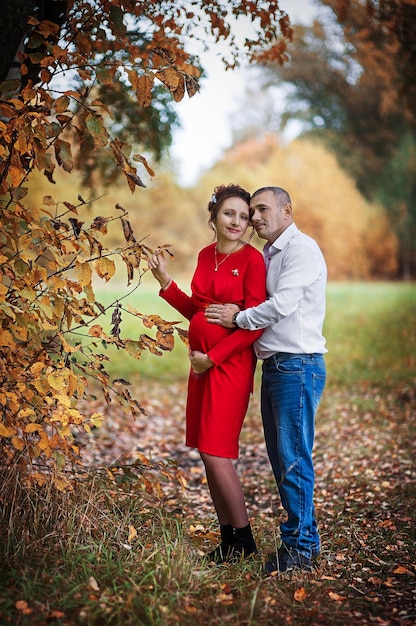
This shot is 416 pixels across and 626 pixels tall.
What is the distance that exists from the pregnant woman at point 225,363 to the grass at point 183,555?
0.28m

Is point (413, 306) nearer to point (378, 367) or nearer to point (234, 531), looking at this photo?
point (378, 367)

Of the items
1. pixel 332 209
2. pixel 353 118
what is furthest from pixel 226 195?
pixel 353 118

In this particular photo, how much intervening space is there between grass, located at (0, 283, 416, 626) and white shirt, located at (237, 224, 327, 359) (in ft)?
3.54

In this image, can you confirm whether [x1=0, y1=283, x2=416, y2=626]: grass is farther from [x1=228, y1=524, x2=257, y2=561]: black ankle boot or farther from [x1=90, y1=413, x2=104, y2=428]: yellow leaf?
[x1=90, y1=413, x2=104, y2=428]: yellow leaf

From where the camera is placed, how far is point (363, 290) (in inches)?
935

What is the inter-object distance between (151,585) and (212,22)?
3.84 m

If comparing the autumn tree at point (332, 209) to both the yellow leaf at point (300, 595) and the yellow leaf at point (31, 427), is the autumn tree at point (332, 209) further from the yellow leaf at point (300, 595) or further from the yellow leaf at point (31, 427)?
the yellow leaf at point (31, 427)

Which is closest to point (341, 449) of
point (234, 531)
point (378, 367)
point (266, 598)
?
point (234, 531)

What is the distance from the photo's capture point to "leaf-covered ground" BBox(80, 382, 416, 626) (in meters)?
3.35

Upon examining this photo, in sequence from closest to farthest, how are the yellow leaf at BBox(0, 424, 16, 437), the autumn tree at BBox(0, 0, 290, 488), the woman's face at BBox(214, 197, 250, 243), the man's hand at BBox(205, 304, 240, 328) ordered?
the yellow leaf at BBox(0, 424, 16, 437) → the autumn tree at BBox(0, 0, 290, 488) → the man's hand at BBox(205, 304, 240, 328) → the woman's face at BBox(214, 197, 250, 243)

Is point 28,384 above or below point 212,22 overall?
below

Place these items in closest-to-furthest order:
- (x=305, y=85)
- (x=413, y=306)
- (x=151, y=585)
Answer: (x=151, y=585), (x=413, y=306), (x=305, y=85)

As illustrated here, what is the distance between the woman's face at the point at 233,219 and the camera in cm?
365

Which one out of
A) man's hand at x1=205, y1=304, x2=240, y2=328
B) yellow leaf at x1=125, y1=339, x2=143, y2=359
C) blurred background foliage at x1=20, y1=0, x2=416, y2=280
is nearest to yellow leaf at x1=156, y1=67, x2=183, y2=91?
man's hand at x1=205, y1=304, x2=240, y2=328
